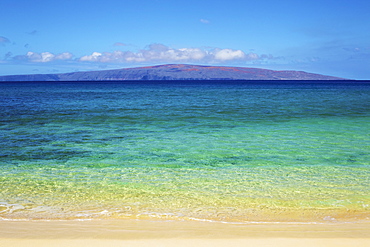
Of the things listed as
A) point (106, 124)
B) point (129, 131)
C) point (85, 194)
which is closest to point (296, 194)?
point (85, 194)

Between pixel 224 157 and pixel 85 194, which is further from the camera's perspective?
pixel 224 157

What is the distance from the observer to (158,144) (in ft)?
45.7

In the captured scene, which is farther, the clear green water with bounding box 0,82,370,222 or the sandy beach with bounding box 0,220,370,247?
the clear green water with bounding box 0,82,370,222

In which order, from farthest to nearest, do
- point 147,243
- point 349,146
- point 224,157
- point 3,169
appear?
point 349,146 < point 224,157 < point 3,169 < point 147,243

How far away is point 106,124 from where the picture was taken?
67.7 ft

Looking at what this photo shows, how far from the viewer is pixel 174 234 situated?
213 inches

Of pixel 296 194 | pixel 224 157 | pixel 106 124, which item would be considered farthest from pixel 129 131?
pixel 296 194

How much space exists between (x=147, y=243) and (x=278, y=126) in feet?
51.3

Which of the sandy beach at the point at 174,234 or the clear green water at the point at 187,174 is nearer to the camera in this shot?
the sandy beach at the point at 174,234

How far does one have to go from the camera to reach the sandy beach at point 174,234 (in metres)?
5.02

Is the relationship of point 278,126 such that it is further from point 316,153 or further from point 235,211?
point 235,211

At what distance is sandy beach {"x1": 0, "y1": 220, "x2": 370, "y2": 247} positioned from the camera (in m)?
5.02

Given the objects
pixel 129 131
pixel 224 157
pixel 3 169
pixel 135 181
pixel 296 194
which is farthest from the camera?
pixel 129 131

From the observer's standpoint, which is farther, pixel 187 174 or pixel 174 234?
pixel 187 174
